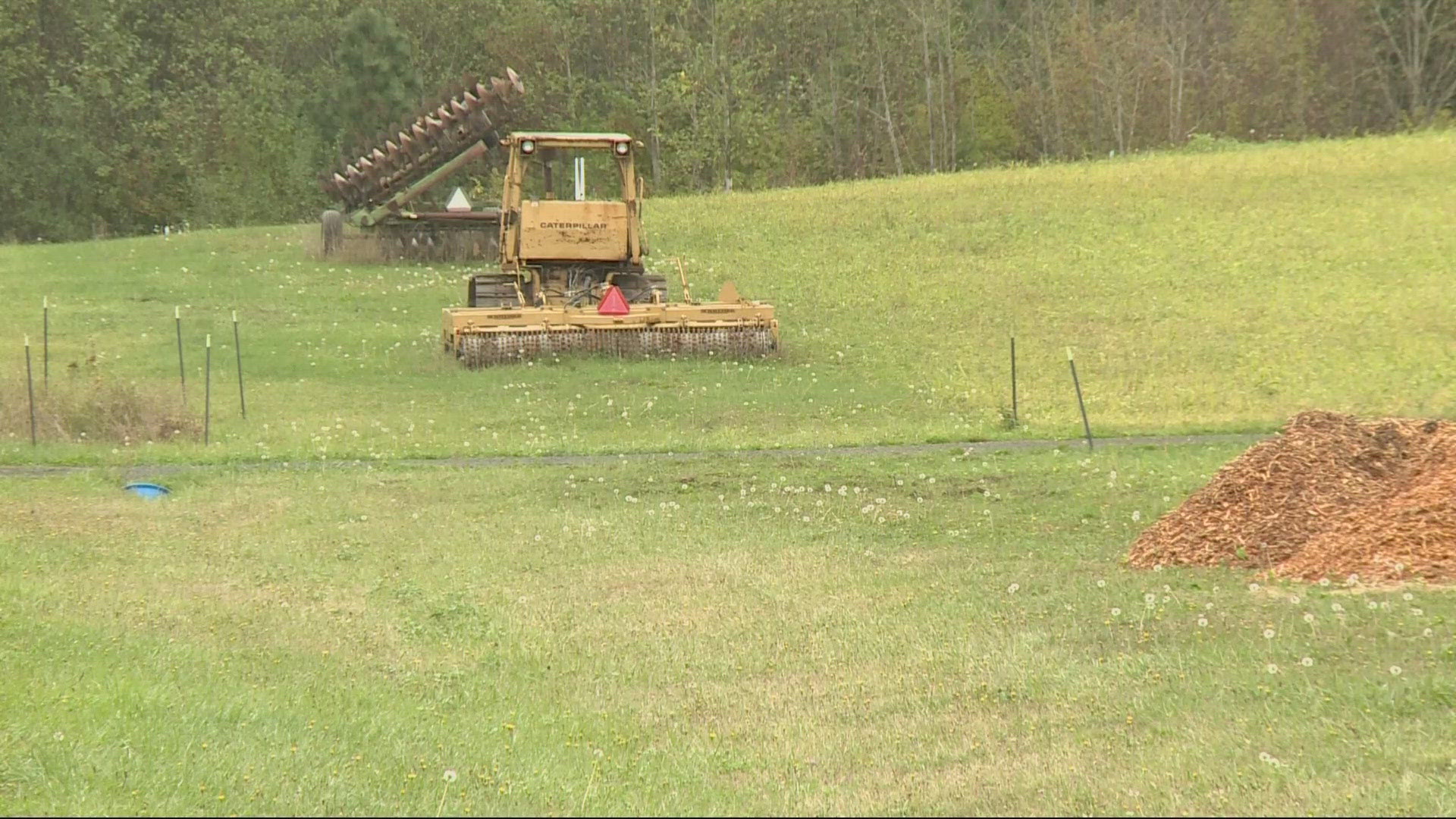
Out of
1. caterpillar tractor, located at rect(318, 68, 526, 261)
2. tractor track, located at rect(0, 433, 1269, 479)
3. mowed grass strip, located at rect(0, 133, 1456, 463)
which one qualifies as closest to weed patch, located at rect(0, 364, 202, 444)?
mowed grass strip, located at rect(0, 133, 1456, 463)

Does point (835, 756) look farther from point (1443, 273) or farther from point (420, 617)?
point (1443, 273)

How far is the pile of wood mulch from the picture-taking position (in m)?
9.17

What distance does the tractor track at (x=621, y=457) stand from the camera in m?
16.1

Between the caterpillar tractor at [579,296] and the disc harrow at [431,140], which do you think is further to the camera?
the disc harrow at [431,140]

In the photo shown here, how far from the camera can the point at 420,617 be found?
888 centimetres

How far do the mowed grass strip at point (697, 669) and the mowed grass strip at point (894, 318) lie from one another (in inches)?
224

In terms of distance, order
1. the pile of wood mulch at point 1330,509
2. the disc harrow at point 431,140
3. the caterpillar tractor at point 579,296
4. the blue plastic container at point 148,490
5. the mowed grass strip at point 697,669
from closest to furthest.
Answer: the mowed grass strip at point 697,669
the pile of wood mulch at point 1330,509
the blue plastic container at point 148,490
the caterpillar tractor at point 579,296
the disc harrow at point 431,140

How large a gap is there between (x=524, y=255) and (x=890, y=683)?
19.5m

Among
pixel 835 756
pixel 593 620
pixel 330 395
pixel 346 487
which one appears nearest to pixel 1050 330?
pixel 330 395

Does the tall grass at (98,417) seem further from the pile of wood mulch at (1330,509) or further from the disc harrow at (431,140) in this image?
the disc harrow at (431,140)

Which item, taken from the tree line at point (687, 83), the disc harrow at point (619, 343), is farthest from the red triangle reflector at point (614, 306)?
the tree line at point (687, 83)

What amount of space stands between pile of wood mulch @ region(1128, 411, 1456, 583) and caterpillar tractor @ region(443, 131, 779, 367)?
1346cm

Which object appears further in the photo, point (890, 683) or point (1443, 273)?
point (1443, 273)

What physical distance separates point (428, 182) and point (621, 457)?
22.9 metres
